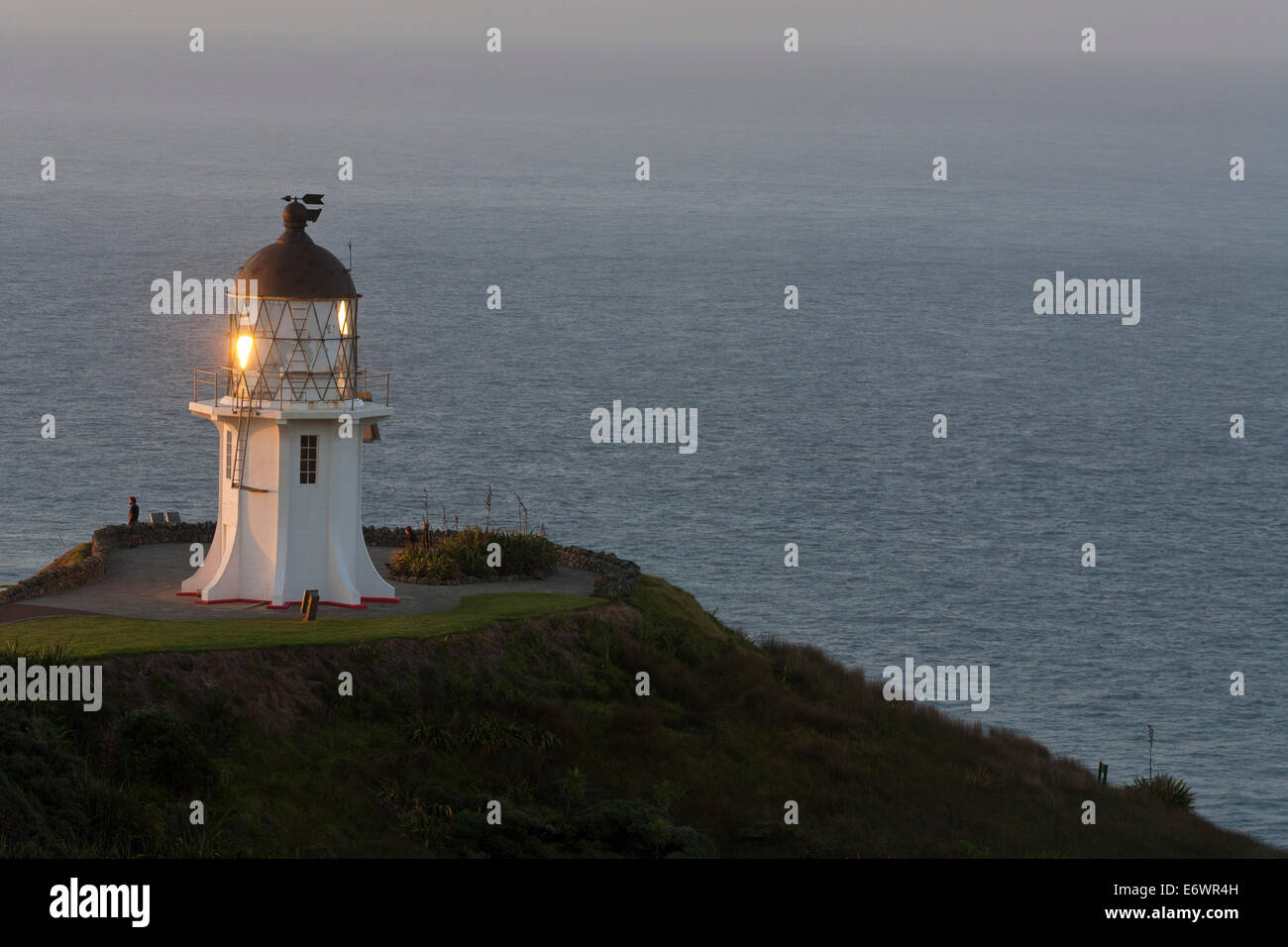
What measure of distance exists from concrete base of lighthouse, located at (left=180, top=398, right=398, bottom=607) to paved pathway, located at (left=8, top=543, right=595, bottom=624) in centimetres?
54

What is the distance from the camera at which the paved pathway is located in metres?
41.9

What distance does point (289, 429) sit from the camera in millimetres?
43469

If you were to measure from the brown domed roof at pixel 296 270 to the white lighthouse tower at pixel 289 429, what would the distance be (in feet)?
0.07

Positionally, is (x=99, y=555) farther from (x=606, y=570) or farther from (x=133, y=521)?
(x=606, y=570)

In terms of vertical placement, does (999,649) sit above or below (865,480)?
below

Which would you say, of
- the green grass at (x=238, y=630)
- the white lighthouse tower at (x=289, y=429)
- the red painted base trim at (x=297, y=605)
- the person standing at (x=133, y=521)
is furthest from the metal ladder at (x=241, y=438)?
the person standing at (x=133, y=521)

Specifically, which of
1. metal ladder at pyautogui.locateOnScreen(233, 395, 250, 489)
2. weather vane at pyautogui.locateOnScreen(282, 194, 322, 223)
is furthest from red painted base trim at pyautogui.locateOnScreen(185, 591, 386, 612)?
weather vane at pyautogui.locateOnScreen(282, 194, 322, 223)

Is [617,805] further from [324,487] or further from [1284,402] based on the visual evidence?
[1284,402]

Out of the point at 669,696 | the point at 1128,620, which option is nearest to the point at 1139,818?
the point at 669,696

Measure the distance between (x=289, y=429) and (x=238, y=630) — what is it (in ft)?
17.6

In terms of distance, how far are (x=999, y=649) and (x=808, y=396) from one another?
67392mm

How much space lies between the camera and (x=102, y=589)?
44094mm

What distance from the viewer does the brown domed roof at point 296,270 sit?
43.2 m

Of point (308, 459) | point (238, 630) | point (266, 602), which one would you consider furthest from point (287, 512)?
point (238, 630)
